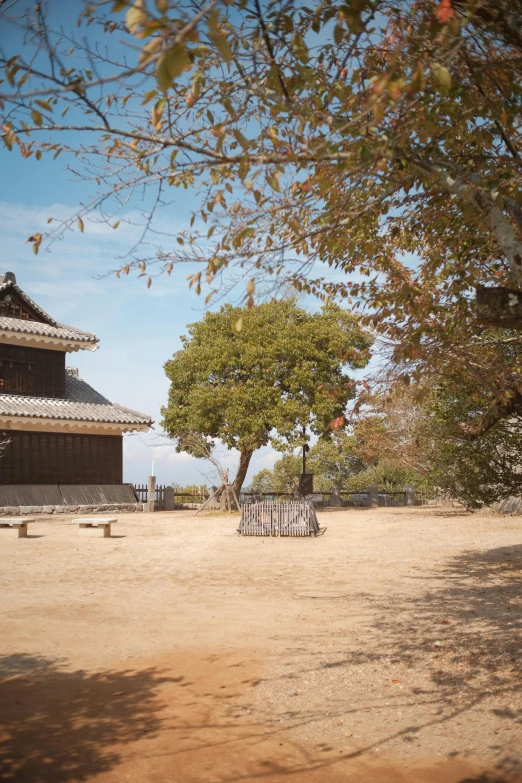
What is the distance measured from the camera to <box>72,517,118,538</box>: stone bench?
65.2ft

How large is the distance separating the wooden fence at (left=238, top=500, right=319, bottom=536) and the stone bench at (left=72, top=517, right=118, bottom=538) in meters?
3.82

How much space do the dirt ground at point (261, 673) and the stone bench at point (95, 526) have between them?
6017 millimetres

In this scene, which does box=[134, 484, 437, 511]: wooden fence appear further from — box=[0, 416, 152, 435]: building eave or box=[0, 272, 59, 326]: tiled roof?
box=[0, 272, 59, 326]: tiled roof

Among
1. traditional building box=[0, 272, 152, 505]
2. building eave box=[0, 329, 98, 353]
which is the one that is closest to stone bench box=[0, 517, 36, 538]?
traditional building box=[0, 272, 152, 505]

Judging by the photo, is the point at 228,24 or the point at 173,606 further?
the point at 173,606

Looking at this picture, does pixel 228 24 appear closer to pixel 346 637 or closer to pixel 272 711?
pixel 272 711

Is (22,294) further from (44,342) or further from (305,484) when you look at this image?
(305,484)

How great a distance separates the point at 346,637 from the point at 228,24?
636 cm

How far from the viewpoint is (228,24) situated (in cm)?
517

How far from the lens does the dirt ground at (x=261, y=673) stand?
15.6ft

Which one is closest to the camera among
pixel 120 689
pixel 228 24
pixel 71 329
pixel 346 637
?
pixel 228 24

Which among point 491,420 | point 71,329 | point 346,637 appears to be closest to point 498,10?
point 491,420

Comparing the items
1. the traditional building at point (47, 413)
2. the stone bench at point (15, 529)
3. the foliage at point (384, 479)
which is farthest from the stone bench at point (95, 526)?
the foliage at point (384, 479)

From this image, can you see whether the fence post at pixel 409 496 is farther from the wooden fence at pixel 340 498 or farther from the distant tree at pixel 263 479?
the distant tree at pixel 263 479
